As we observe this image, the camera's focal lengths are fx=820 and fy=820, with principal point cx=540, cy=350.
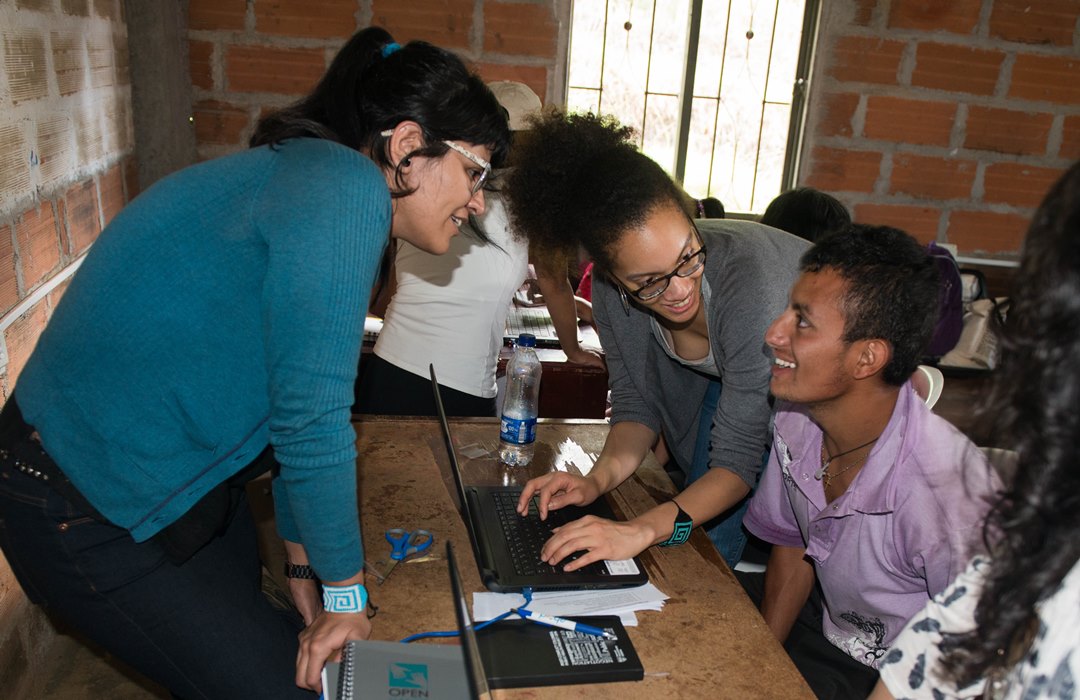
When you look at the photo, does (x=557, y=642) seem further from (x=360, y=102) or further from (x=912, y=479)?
(x=360, y=102)

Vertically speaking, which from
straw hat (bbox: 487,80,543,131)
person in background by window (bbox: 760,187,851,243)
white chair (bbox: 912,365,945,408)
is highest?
straw hat (bbox: 487,80,543,131)

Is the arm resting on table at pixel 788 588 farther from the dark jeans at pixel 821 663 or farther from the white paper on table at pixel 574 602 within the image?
the white paper on table at pixel 574 602

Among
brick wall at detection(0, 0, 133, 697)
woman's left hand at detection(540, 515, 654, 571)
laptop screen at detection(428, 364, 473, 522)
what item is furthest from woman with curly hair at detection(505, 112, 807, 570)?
brick wall at detection(0, 0, 133, 697)

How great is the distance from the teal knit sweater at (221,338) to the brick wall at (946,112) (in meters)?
2.96

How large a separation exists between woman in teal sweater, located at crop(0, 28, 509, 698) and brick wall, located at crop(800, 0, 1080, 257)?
2672 millimetres

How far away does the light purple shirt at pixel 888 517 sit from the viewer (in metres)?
1.19

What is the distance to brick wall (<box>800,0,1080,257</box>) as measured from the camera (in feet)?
10.8

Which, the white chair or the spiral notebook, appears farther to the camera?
the white chair

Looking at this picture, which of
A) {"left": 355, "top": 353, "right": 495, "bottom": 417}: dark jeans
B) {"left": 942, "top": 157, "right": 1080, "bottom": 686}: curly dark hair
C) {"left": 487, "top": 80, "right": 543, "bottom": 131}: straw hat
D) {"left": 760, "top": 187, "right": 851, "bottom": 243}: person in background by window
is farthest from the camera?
{"left": 487, "top": 80, "right": 543, "bottom": 131}: straw hat

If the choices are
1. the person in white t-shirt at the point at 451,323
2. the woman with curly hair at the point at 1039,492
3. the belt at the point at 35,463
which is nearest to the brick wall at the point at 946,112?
the person in white t-shirt at the point at 451,323

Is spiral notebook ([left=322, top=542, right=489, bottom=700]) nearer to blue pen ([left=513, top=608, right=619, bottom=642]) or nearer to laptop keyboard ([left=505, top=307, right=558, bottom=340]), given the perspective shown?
blue pen ([left=513, top=608, right=619, bottom=642])

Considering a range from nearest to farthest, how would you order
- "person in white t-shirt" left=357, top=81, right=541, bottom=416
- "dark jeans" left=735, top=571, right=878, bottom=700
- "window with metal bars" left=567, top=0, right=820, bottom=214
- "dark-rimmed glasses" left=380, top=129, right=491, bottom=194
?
"dark-rimmed glasses" left=380, top=129, right=491, bottom=194 → "dark jeans" left=735, top=571, right=878, bottom=700 → "person in white t-shirt" left=357, top=81, right=541, bottom=416 → "window with metal bars" left=567, top=0, right=820, bottom=214

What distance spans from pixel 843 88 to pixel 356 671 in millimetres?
3155

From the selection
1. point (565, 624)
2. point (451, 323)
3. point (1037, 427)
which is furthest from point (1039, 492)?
point (451, 323)
